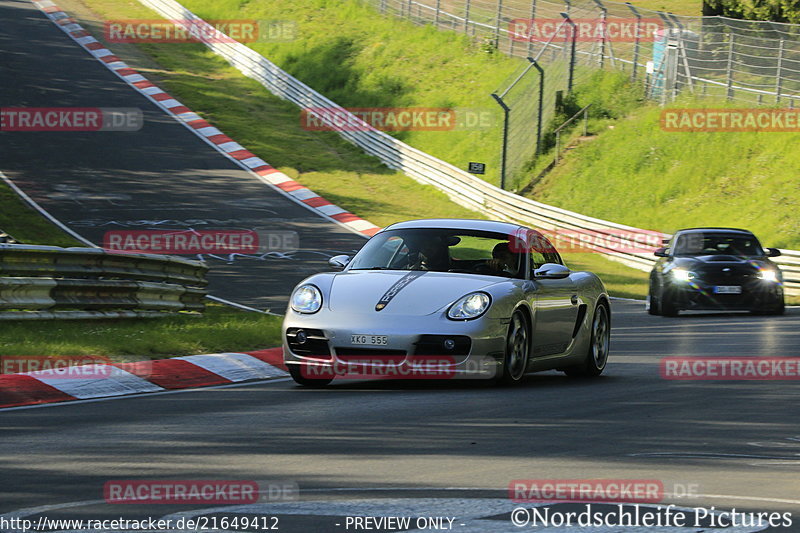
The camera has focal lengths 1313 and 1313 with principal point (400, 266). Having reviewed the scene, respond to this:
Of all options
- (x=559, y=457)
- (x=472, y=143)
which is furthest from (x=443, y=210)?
(x=559, y=457)

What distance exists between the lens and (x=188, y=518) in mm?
5195

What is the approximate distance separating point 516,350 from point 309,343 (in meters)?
1.68

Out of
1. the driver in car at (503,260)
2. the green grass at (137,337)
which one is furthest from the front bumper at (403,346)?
the green grass at (137,337)

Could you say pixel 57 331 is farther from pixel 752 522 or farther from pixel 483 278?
pixel 752 522

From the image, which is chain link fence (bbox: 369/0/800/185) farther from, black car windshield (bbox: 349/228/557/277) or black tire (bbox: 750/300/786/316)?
black car windshield (bbox: 349/228/557/277)

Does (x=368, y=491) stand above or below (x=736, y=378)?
above

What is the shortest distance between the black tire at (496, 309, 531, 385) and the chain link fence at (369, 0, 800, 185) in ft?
72.1

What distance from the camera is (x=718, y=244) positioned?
21.0 metres

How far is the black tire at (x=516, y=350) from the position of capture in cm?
1027

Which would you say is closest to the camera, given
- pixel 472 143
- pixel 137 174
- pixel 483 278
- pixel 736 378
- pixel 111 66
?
pixel 483 278

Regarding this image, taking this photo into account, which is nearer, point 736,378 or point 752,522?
point 752,522

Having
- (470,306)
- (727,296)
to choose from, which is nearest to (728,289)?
(727,296)

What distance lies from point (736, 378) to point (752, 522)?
A: 635 cm

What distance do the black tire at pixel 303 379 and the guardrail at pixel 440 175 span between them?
54.5 feet
